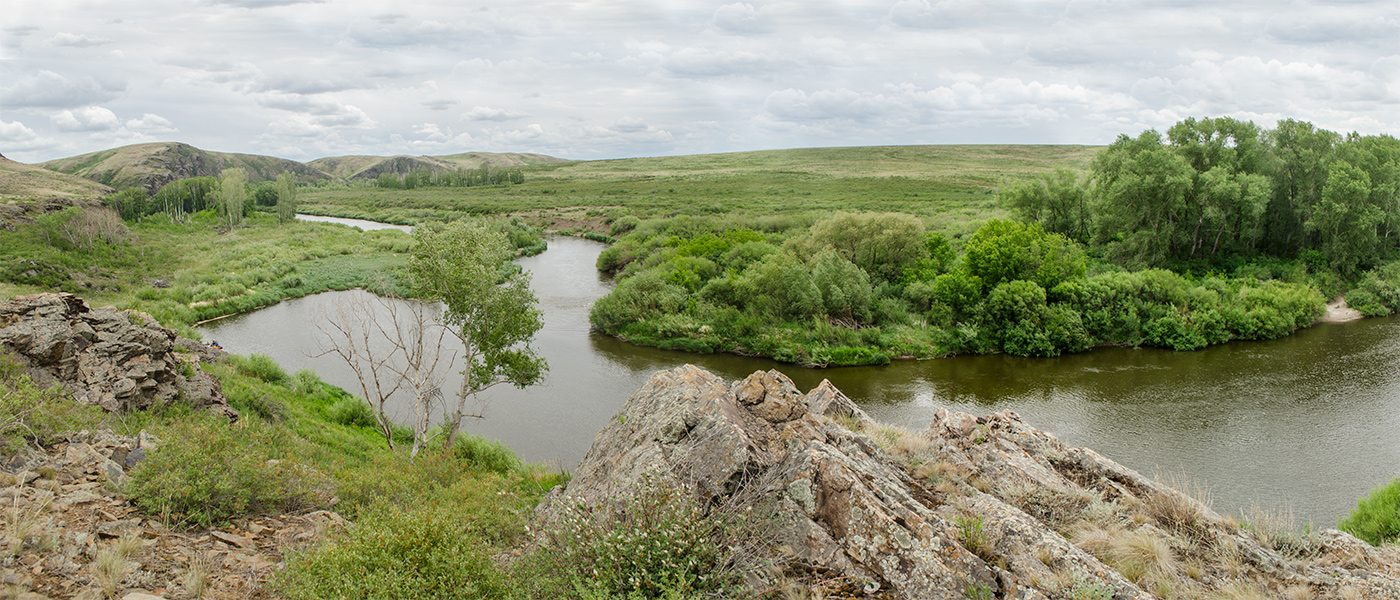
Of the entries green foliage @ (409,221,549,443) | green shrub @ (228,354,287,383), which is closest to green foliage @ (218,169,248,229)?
green shrub @ (228,354,287,383)

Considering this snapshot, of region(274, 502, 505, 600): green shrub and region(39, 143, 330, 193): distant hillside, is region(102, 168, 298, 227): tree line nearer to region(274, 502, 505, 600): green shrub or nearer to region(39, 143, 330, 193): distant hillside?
region(39, 143, 330, 193): distant hillside

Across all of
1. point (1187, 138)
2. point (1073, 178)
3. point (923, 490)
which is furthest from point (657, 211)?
point (923, 490)

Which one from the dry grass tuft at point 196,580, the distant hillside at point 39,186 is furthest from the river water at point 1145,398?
the distant hillside at point 39,186

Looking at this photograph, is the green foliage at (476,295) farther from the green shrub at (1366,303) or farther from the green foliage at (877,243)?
the green shrub at (1366,303)

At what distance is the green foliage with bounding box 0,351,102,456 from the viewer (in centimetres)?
866

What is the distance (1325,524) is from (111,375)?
88.0ft

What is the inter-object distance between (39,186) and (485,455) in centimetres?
9478

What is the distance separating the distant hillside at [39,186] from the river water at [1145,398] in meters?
51.9

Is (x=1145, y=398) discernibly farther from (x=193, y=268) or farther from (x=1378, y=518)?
(x=193, y=268)

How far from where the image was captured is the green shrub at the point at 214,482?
8195 mm

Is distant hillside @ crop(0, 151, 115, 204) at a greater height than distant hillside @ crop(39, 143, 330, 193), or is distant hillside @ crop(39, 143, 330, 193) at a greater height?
distant hillside @ crop(39, 143, 330, 193)

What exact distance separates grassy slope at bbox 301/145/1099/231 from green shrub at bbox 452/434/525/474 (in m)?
43.3

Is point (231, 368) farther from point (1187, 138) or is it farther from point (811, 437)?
point (1187, 138)

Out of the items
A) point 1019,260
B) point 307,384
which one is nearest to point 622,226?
point 1019,260
